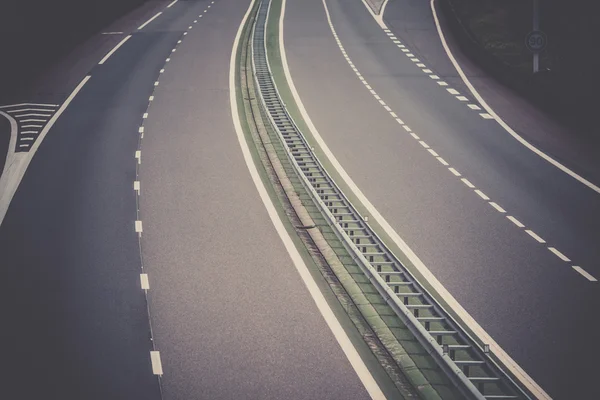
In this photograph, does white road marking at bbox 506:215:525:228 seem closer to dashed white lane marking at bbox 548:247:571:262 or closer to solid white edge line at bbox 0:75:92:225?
dashed white lane marking at bbox 548:247:571:262

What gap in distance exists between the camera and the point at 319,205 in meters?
19.2

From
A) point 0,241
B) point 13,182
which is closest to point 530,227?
point 0,241

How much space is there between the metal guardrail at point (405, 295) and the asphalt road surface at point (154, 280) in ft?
4.70

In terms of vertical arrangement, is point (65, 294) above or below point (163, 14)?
below

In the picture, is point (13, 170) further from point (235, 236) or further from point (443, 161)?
point (443, 161)

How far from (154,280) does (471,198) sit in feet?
31.6

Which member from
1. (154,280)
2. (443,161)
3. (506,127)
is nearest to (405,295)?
(154,280)

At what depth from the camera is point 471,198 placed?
20.4 meters

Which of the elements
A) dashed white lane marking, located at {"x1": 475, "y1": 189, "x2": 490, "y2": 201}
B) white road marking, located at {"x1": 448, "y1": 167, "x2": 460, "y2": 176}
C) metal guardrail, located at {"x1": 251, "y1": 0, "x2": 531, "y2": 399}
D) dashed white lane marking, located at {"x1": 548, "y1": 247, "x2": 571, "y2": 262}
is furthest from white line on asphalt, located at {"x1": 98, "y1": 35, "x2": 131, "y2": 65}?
dashed white lane marking, located at {"x1": 548, "y1": 247, "x2": 571, "y2": 262}

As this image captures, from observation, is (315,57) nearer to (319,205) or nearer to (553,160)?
(553,160)

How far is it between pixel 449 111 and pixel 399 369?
1916 centimetres

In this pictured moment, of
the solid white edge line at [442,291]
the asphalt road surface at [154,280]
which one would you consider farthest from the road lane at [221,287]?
the solid white edge line at [442,291]

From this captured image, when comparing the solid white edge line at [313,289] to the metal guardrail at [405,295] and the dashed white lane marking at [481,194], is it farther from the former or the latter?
the dashed white lane marking at [481,194]

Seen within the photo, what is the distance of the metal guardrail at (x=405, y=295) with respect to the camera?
11.2 metres
